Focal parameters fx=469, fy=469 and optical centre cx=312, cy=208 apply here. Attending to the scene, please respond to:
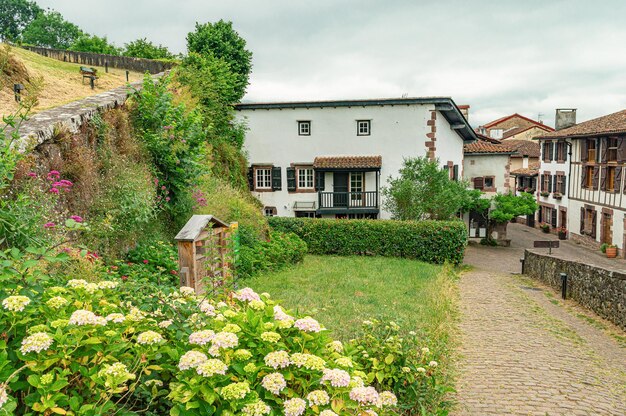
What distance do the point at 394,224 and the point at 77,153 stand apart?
14.4 m

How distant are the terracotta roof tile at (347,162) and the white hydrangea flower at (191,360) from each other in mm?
23287

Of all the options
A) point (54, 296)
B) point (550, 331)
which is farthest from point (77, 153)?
point (550, 331)

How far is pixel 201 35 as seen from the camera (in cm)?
2678

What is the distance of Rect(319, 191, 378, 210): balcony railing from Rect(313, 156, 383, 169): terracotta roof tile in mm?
1496

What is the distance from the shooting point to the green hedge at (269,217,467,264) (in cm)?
1998

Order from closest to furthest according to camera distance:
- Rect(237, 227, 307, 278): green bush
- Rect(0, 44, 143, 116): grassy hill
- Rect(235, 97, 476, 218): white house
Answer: Rect(0, 44, 143, 116): grassy hill → Rect(237, 227, 307, 278): green bush → Rect(235, 97, 476, 218): white house

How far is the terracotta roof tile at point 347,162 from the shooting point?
1008 inches

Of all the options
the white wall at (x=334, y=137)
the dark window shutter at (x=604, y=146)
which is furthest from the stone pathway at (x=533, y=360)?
the dark window shutter at (x=604, y=146)

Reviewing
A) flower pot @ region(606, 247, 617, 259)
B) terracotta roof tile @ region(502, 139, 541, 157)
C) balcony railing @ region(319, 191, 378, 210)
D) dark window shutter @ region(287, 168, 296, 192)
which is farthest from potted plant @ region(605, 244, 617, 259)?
terracotta roof tile @ region(502, 139, 541, 157)

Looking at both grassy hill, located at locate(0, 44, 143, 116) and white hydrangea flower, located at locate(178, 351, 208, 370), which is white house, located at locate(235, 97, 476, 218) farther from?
white hydrangea flower, located at locate(178, 351, 208, 370)

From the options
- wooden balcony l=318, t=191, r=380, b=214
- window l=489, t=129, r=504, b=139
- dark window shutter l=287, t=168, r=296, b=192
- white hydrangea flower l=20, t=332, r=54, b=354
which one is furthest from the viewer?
window l=489, t=129, r=504, b=139

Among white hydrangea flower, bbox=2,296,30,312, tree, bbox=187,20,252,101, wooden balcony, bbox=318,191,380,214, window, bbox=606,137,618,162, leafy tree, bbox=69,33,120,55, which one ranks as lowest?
wooden balcony, bbox=318,191,380,214

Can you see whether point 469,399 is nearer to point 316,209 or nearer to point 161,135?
point 161,135

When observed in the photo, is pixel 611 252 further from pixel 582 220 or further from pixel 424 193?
pixel 424 193
